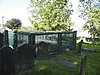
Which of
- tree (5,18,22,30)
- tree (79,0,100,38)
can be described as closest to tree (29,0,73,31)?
tree (79,0,100,38)

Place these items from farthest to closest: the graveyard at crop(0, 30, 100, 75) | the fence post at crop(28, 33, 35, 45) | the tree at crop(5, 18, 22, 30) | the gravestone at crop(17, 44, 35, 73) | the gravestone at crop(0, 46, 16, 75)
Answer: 1. the tree at crop(5, 18, 22, 30)
2. the fence post at crop(28, 33, 35, 45)
3. the gravestone at crop(17, 44, 35, 73)
4. the graveyard at crop(0, 30, 100, 75)
5. the gravestone at crop(0, 46, 16, 75)

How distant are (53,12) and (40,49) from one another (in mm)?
13407

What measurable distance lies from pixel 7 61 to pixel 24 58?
3.60 feet

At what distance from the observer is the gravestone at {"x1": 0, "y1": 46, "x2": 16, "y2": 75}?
19.4 feet

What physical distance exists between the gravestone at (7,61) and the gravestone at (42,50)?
370 cm

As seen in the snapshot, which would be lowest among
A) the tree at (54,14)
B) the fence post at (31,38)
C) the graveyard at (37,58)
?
the graveyard at (37,58)

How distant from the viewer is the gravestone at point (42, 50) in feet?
32.3

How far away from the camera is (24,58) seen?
7.02 metres

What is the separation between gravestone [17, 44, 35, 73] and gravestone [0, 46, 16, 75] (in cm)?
58

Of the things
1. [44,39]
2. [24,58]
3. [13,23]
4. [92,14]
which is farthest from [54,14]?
[13,23]

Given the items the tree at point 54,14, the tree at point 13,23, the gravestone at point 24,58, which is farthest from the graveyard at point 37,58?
the tree at point 13,23

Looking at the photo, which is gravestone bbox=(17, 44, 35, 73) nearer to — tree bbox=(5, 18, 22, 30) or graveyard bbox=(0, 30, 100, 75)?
graveyard bbox=(0, 30, 100, 75)

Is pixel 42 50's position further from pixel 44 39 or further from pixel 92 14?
pixel 92 14

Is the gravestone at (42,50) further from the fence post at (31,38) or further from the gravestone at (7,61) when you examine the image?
the gravestone at (7,61)
